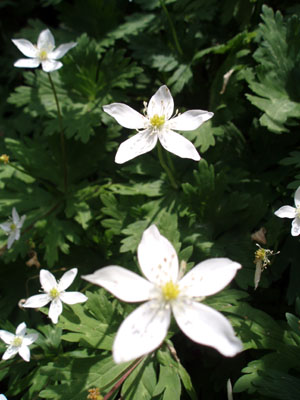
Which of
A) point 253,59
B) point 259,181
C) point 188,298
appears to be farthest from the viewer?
point 253,59

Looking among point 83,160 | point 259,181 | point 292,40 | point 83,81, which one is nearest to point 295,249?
point 259,181

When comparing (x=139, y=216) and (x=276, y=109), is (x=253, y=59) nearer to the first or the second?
(x=276, y=109)

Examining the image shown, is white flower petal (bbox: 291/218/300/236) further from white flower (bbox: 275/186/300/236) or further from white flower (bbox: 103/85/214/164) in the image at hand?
Answer: white flower (bbox: 103/85/214/164)

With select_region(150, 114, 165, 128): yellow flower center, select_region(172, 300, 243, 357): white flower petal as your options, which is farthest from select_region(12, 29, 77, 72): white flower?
select_region(172, 300, 243, 357): white flower petal

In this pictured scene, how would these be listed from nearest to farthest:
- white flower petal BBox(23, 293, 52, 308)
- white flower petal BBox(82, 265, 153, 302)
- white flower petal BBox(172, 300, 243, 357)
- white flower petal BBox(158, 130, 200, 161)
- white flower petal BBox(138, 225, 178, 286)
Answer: white flower petal BBox(172, 300, 243, 357), white flower petal BBox(82, 265, 153, 302), white flower petal BBox(138, 225, 178, 286), white flower petal BBox(158, 130, 200, 161), white flower petal BBox(23, 293, 52, 308)

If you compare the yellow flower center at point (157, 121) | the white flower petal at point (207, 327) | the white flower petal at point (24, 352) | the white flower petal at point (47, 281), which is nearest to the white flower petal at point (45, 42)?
the yellow flower center at point (157, 121)

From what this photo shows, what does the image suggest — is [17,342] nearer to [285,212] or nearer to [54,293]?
[54,293]

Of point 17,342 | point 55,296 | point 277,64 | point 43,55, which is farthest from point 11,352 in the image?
point 277,64
